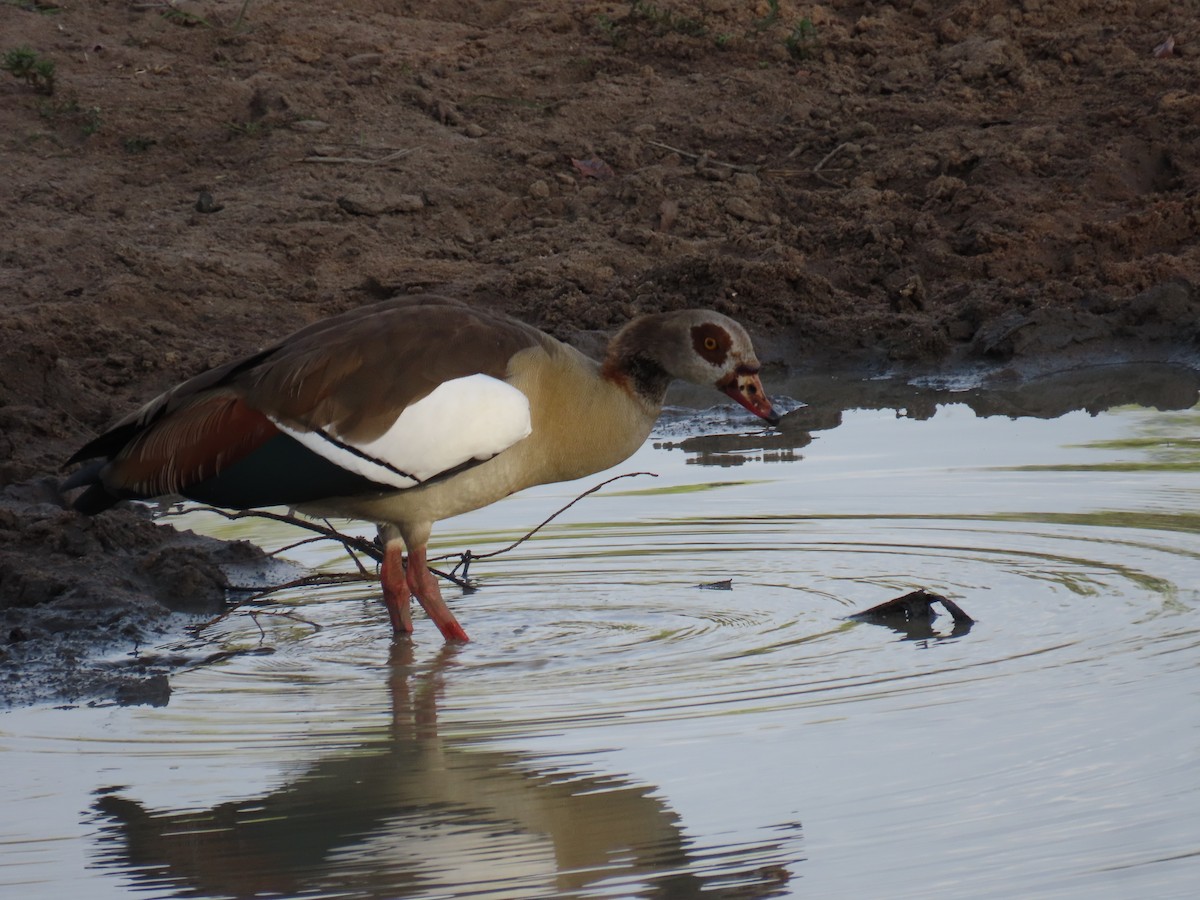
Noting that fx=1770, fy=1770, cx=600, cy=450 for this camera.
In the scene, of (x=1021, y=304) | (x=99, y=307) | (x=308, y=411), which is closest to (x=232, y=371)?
(x=308, y=411)

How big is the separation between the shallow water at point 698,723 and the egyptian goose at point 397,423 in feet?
1.62

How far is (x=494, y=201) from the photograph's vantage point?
1098 centimetres

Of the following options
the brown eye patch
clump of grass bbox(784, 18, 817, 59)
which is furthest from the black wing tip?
clump of grass bbox(784, 18, 817, 59)

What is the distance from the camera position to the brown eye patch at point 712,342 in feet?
18.7

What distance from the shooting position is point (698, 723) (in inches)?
176

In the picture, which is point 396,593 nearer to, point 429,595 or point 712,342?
point 429,595

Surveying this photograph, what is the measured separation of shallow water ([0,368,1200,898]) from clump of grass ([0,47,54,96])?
5.32m

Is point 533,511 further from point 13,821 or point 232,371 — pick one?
point 13,821

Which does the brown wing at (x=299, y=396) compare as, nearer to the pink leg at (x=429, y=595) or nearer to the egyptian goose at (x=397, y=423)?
the egyptian goose at (x=397, y=423)

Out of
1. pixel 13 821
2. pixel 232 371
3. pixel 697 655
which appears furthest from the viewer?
pixel 232 371

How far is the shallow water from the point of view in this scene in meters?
3.66

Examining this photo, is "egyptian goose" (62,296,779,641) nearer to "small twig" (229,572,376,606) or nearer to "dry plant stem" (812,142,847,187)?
"small twig" (229,572,376,606)

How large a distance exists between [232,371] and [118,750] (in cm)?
145

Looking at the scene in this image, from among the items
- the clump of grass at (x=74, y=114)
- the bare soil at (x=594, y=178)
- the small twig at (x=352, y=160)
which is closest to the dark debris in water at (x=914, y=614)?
the bare soil at (x=594, y=178)
